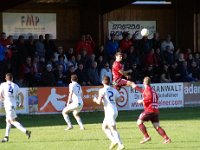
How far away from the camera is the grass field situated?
1684 cm

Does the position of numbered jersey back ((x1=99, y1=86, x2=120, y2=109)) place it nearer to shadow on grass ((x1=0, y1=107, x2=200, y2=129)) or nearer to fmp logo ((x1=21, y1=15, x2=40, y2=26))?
shadow on grass ((x1=0, y1=107, x2=200, y2=129))

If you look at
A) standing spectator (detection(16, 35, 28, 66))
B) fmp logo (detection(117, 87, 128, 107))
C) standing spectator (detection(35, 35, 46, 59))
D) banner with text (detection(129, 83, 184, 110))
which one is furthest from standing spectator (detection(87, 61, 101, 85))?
standing spectator (detection(16, 35, 28, 66))

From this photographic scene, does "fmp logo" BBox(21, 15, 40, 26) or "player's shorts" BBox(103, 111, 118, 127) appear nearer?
"player's shorts" BBox(103, 111, 118, 127)

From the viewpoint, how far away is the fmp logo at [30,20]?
1390 inches

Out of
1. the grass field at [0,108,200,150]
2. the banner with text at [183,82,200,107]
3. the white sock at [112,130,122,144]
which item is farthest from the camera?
the banner with text at [183,82,200,107]

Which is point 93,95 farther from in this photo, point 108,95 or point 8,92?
point 108,95

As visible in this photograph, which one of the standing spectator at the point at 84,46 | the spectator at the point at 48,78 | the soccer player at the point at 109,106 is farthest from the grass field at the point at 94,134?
the standing spectator at the point at 84,46

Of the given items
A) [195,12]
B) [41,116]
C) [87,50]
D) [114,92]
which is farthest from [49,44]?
[114,92]

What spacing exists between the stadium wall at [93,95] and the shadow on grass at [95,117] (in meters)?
0.47

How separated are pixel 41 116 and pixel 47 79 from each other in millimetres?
2373

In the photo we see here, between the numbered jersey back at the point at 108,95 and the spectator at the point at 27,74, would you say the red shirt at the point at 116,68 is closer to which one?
the spectator at the point at 27,74

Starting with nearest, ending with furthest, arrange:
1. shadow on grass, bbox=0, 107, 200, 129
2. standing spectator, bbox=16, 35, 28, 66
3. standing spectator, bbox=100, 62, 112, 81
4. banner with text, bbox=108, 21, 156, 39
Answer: shadow on grass, bbox=0, 107, 200, 129, standing spectator, bbox=16, 35, 28, 66, standing spectator, bbox=100, 62, 112, 81, banner with text, bbox=108, 21, 156, 39

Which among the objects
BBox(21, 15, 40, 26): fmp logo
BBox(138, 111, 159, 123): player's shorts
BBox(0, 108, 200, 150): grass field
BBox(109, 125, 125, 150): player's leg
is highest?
BBox(21, 15, 40, 26): fmp logo

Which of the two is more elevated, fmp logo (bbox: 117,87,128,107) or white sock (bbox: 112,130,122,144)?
white sock (bbox: 112,130,122,144)
